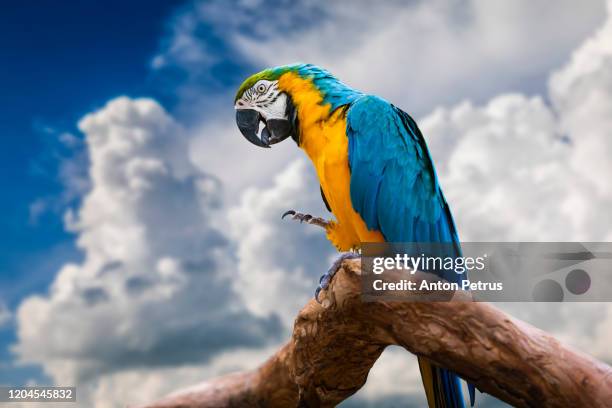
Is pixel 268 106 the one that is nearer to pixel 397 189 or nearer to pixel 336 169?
pixel 336 169

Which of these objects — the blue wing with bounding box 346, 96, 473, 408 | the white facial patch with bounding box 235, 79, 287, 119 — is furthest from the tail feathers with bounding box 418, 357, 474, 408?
the white facial patch with bounding box 235, 79, 287, 119

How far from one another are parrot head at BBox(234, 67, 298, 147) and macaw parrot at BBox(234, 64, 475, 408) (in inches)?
1.6

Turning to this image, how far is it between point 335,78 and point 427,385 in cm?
151

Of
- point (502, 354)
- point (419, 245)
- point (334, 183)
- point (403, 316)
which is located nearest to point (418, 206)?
point (419, 245)

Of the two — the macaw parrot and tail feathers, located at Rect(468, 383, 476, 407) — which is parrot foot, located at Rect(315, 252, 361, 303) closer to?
the macaw parrot

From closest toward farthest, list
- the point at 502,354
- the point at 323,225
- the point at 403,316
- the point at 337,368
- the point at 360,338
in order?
the point at 502,354 → the point at 403,316 → the point at 360,338 → the point at 337,368 → the point at 323,225

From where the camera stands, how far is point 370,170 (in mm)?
2715

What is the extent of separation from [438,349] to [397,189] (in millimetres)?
755

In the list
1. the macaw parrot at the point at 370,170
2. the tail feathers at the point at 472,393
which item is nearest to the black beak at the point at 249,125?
the macaw parrot at the point at 370,170

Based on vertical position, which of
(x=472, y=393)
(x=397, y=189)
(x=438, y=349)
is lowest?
(x=472, y=393)

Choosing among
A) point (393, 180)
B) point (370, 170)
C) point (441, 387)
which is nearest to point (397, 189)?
point (393, 180)

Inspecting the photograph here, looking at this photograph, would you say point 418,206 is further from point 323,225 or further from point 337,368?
point 337,368

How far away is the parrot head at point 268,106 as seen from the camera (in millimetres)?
3061

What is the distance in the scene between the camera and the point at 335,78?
301 centimetres
